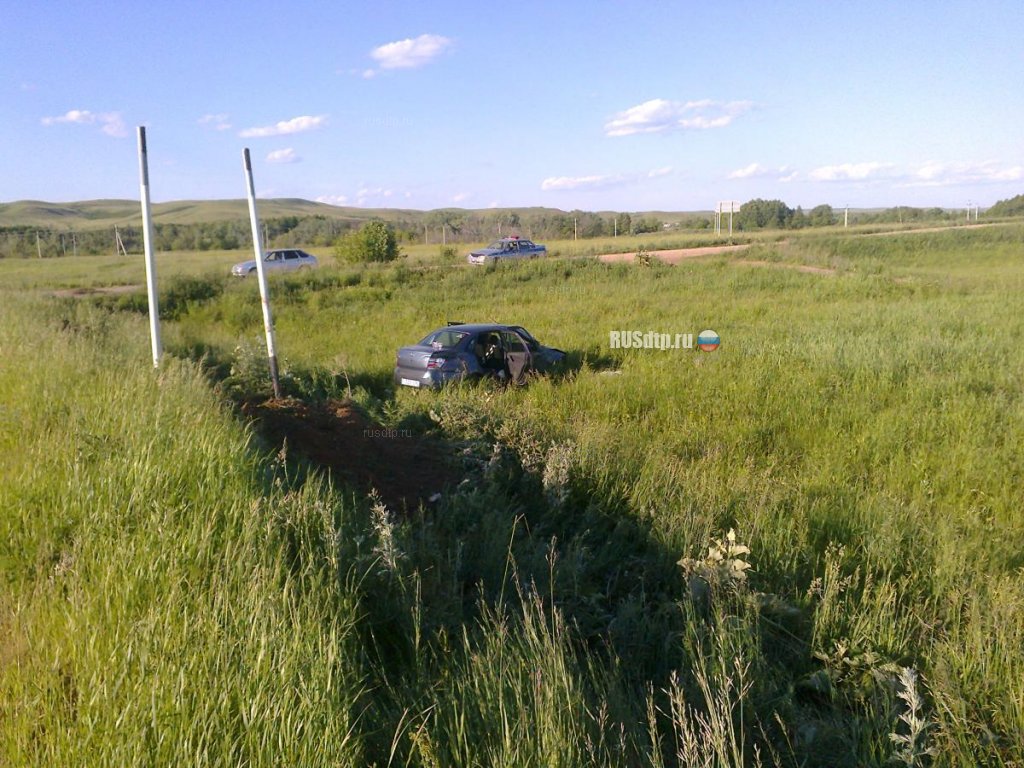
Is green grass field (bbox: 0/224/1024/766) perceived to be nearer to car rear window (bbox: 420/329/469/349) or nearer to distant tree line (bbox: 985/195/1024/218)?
car rear window (bbox: 420/329/469/349)

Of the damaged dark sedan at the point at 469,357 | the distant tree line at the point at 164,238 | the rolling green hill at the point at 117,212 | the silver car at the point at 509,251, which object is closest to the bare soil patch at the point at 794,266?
the silver car at the point at 509,251

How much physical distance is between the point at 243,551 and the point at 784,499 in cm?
471

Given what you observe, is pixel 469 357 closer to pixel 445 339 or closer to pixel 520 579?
pixel 445 339

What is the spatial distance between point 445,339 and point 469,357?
687 millimetres

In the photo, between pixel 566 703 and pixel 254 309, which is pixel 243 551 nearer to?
pixel 566 703

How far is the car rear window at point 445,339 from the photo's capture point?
36.0 feet

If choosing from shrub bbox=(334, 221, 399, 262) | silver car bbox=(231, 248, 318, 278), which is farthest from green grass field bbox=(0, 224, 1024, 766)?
shrub bbox=(334, 221, 399, 262)

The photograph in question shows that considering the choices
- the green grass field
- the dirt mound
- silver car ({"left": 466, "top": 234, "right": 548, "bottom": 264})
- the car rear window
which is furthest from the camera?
silver car ({"left": 466, "top": 234, "right": 548, "bottom": 264})

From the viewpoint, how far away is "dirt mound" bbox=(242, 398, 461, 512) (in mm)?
5852

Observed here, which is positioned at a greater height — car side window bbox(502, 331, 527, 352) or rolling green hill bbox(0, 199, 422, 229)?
rolling green hill bbox(0, 199, 422, 229)

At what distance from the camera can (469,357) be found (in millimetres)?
10711

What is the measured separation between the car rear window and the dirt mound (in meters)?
3.08

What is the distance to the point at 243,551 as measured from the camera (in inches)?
122

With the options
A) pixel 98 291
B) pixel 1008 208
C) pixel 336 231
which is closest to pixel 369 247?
pixel 98 291
